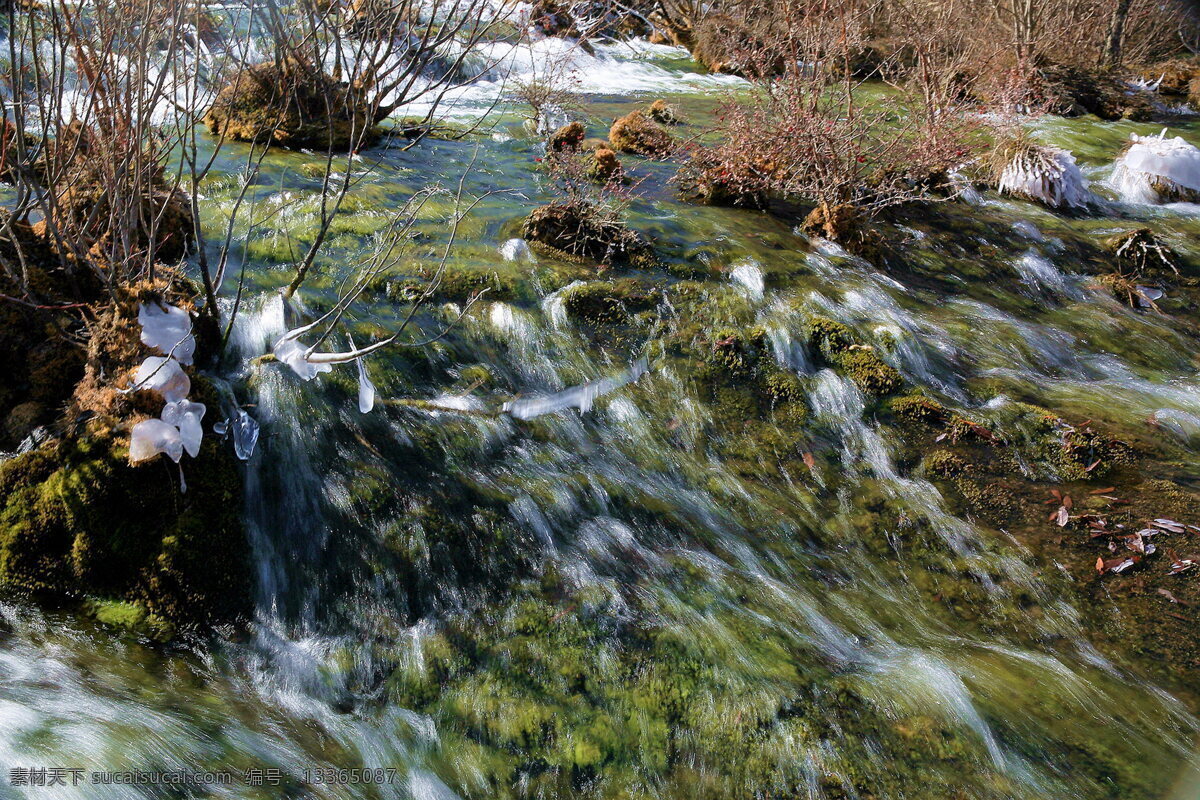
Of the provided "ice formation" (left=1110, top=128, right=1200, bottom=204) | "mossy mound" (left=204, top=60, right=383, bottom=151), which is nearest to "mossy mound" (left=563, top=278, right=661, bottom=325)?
"mossy mound" (left=204, top=60, right=383, bottom=151)

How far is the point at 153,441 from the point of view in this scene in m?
3.22

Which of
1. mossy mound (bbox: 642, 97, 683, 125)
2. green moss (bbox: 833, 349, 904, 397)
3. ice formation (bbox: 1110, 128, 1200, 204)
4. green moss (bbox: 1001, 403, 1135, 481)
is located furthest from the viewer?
mossy mound (bbox: 642, 97, 683, 125)

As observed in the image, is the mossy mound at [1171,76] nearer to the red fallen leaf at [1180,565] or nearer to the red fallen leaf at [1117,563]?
the red fallen leaf at [1180,565]

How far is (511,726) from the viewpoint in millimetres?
3191

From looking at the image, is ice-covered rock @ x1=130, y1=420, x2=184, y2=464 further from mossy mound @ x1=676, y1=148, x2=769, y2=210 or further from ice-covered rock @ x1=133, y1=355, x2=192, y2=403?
mossy mound @ x1=676, y1=148, x2=769, y2=210

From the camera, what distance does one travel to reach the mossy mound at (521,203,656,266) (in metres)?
6.54

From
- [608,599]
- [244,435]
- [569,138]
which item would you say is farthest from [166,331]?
[569,138]

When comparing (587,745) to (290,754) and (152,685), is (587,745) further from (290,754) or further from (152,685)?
(152,685)

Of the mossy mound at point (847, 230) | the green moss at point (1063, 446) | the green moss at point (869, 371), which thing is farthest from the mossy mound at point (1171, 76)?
the green moss at point (869, 371)

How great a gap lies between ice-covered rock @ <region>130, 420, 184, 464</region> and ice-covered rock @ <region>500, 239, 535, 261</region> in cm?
340

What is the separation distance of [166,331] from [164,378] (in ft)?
0.95

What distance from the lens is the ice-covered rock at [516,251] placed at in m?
6.28

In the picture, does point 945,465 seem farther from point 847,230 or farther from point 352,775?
point 352,775

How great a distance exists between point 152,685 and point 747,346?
4.18m
